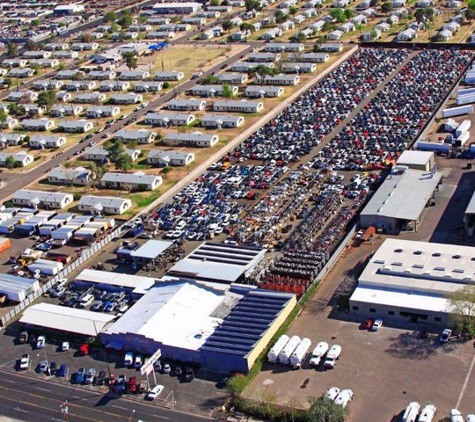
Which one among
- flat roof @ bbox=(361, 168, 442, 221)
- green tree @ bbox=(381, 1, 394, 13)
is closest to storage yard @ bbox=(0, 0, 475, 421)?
flat roof @ bbox=(361, 168, 442, 221)

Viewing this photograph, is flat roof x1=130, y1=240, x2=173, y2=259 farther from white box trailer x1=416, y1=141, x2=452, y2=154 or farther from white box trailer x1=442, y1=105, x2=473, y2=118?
white box trailer x1=442, y1=105, x2=473, y2=118

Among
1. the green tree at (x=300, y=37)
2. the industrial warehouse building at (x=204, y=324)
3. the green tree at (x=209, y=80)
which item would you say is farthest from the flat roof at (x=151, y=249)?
the green tree at (x=300, y=37)

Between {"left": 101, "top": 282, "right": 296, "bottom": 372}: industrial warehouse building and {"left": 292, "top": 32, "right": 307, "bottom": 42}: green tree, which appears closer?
{"left": 101, "top": 282, "right": 296, "bottom": 372}: industrial warehouse building

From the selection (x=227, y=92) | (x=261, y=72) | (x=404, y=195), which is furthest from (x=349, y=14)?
(x=404, y=195)

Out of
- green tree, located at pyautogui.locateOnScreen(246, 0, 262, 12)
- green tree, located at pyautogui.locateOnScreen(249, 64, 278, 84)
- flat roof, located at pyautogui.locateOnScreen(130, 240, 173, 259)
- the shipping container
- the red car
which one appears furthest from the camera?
green tree, located at pyautogui.locateOnScreen(246, 0, 262, 12)

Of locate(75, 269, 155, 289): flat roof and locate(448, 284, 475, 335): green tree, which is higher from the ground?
locate(448, 284, 475, 335): green tree

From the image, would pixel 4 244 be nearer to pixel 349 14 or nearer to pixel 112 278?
pixel 112 278

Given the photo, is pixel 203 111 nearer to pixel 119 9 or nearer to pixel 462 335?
pixel 462 335
